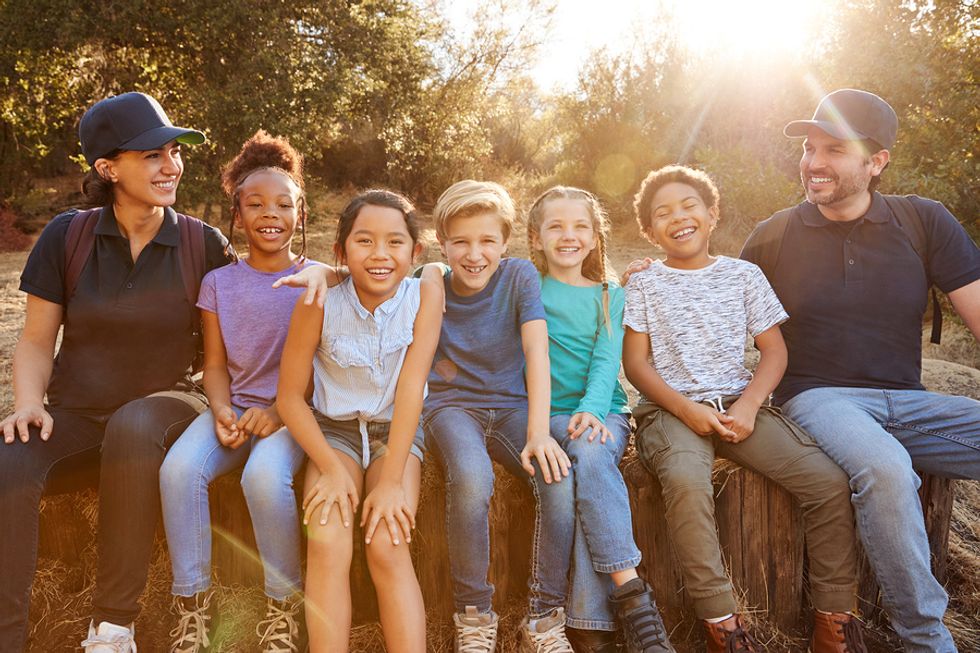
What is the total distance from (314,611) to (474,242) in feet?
4.75

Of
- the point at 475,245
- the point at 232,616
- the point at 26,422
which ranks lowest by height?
the point at 232,616

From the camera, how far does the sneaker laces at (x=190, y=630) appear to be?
2354mm

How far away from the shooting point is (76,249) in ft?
8.80

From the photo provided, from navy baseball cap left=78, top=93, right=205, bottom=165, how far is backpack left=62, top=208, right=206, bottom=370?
267 mm

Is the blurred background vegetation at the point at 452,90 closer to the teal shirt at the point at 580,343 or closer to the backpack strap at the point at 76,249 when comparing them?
the teal shirt at the point at 580,343

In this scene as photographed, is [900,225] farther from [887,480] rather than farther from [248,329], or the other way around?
[248,329]

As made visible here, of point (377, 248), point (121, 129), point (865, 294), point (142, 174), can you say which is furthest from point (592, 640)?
point (121, 129)

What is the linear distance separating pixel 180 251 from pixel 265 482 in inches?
42.0

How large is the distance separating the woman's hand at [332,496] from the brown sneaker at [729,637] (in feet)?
4.12

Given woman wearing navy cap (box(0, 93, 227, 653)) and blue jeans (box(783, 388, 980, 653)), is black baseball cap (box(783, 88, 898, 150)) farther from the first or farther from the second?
woman wearing navy cap (box(0, 93, 227, 653))

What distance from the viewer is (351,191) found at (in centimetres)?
1429

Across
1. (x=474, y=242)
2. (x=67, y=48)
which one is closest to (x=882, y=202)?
(x=474, y=242)

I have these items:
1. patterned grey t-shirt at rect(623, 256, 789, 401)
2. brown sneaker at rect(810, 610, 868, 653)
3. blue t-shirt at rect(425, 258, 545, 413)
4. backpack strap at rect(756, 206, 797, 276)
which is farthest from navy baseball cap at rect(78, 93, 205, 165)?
brown sneaker at rect(810, 610, 868, 653)

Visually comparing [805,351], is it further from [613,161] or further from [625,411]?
[613,161]
